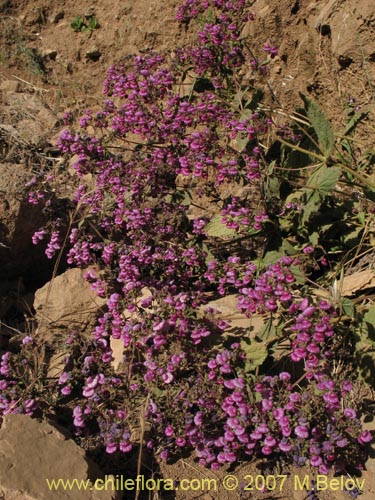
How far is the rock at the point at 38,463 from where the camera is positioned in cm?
245

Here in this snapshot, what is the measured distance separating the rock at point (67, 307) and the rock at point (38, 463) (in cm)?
114

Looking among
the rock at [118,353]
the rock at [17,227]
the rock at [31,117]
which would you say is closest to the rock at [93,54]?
the rock at [31,117]

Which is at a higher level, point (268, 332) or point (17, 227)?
point (17, 227)

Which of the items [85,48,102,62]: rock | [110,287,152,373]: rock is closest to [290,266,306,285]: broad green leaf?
[110,287,152,373]: rock

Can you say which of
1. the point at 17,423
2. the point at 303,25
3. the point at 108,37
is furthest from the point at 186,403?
the point at 108,37

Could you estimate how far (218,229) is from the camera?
361cm

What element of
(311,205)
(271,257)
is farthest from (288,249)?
(311,205)

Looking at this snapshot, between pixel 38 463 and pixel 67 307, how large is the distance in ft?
4.83

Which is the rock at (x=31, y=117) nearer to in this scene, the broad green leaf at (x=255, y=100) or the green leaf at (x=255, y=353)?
the broad green leaf at (x=255, y=100)

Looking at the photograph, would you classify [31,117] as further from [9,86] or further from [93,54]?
[93,54]

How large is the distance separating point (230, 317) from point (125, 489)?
1.24 meters

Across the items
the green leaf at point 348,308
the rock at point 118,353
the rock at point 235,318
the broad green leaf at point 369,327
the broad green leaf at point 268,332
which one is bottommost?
the rock at point 118,353

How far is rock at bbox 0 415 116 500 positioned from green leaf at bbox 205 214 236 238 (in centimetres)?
167

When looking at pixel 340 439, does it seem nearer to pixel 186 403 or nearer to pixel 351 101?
pixel 186 403
